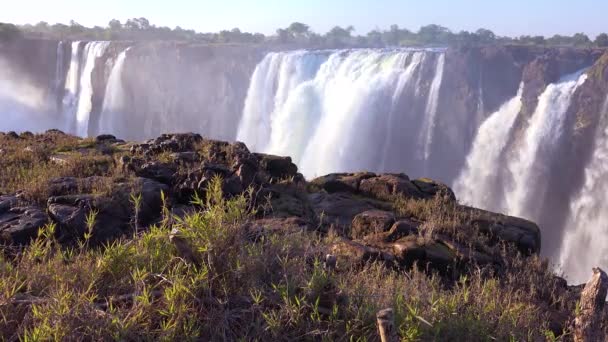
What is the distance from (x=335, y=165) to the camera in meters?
21.8

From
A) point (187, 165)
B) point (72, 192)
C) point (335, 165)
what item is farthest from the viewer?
point (335, 165)

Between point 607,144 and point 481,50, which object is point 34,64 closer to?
point 481,50

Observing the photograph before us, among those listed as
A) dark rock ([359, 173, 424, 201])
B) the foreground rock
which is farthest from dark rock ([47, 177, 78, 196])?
dark rock ([359, 173, 424, 201])

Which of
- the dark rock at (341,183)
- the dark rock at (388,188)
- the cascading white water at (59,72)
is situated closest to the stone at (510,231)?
the dark rock at (388,188)

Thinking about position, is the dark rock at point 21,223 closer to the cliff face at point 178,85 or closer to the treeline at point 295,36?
the cliff face at point 178,85

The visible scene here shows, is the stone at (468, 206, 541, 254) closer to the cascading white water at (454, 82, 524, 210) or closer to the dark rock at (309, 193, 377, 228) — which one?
the dark rock at (309, 193, 377, 228)

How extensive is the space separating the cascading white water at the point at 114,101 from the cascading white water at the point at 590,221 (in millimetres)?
23645

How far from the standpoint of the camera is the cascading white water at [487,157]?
19.0 meters

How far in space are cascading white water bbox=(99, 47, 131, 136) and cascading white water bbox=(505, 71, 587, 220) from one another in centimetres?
2159

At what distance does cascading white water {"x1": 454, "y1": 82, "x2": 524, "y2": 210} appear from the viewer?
19.0 meters

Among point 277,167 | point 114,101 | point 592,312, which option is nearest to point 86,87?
point 114,101

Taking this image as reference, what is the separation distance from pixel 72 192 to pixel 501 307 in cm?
399

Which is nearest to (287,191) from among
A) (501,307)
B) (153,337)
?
(501,307)

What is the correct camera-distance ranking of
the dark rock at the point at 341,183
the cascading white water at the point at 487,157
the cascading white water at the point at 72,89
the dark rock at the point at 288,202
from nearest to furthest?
the dark rock at the point at 288,202
the dark rock at the point at 341,183
the cascading white water at the point at 487,157
the cascading white water at the point at 72,89
